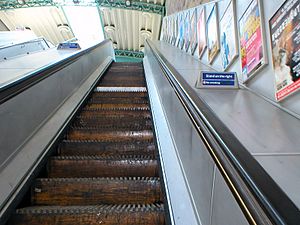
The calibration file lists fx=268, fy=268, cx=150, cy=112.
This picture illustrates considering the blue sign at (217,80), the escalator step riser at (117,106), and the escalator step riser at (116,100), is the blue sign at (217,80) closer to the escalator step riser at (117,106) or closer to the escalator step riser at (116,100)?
the escalator step riser at (117,106)

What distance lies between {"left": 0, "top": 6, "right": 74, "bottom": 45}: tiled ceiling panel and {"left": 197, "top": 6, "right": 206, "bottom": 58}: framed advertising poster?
12.2 metres

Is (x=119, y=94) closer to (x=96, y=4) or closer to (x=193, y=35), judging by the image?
(x=193, y=35)

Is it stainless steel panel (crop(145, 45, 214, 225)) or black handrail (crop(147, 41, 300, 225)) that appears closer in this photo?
black handrail (crop(147, 41, 300, 225))

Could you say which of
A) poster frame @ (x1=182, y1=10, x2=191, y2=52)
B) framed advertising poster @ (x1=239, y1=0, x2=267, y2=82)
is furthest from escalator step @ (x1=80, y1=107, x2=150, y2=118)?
poster frame @ (x1=182, y1=10, x2=191, y2=52)

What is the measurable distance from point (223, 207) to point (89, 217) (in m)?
0.78

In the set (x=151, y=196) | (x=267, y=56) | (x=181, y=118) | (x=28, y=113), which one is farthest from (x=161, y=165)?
(x=28, y=113)

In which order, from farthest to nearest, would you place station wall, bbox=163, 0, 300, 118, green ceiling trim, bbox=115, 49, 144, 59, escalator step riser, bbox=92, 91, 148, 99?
green ceiling trim, bbox=115, 49, 144, 59
escalator step riser, bbox=92, 91, 148, 99
station wall, bbox=163, 0, 300, 118

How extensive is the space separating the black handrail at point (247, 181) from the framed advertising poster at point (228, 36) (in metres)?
1.20

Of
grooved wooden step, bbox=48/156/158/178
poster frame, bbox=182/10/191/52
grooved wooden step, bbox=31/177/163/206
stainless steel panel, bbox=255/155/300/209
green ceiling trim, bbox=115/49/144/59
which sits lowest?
grooved wooden step, bbox=31/177/163/206

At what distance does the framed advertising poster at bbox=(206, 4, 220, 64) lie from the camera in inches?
104

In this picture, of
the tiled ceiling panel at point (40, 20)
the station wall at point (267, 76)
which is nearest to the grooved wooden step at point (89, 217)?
the station wall at point (267, 76)

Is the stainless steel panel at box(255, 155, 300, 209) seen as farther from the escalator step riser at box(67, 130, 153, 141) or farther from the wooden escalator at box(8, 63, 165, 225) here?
the escalator step riser at box(67, 130, 153, 141)

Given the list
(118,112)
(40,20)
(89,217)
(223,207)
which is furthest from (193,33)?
(40,20)

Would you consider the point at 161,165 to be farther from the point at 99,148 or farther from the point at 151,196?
the point at 99,148
